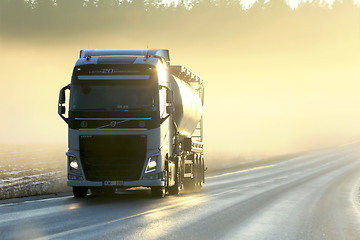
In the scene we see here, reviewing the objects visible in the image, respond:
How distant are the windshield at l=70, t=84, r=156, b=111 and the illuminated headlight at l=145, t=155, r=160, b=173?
130 cm

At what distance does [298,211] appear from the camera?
16.2m

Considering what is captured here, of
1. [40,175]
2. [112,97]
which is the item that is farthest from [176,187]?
[40,175]

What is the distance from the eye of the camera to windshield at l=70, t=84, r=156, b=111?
1762cm

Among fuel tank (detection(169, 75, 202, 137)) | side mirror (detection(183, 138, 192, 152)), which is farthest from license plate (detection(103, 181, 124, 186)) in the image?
side mirror (detection(183, 138, 192, 152))

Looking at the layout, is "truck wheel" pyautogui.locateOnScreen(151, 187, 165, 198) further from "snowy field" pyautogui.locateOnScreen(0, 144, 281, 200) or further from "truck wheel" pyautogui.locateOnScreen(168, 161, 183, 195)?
"snowy field" pyautogui.locateOnScreen(0, 144, 281, 200)

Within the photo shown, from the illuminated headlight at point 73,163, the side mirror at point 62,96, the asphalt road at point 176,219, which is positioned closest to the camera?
the asphalt road at point 176,219

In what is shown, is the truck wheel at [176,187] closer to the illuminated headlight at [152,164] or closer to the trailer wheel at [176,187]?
the trailer wheel at [176,187]

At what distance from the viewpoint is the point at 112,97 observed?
17.7 meters

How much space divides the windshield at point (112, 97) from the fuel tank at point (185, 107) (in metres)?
3.08

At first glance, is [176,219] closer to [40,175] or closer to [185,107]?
[185,107]

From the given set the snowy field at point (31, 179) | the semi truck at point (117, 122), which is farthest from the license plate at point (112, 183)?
the snowy field at point (31, 179)

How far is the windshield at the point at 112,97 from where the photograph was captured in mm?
17625

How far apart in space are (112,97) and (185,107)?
5434 millimetres

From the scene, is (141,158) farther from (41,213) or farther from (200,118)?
(200,118)
